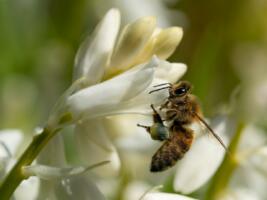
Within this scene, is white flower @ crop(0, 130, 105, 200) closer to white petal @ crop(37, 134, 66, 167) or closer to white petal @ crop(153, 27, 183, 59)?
white petal @ crop(37, 134, 66, 167)

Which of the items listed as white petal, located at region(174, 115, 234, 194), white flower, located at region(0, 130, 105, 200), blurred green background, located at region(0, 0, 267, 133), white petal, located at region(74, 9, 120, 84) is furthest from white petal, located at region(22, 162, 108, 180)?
blurred green background, located at region(0, 0, 267, 133)

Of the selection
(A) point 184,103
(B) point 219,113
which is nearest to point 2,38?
(B) point 219,113

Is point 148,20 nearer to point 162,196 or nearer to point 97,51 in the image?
point 97,51

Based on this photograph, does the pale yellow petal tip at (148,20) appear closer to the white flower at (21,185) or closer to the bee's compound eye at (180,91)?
the bee's compound eye at (180,91)

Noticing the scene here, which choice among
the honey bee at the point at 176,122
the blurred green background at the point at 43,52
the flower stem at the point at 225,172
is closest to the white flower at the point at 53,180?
the honey bee at the point at 176,122

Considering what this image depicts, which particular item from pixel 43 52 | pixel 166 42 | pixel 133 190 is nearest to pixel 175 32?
pixel 166 42

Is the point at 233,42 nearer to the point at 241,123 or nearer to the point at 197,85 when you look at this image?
the point at 197,85
